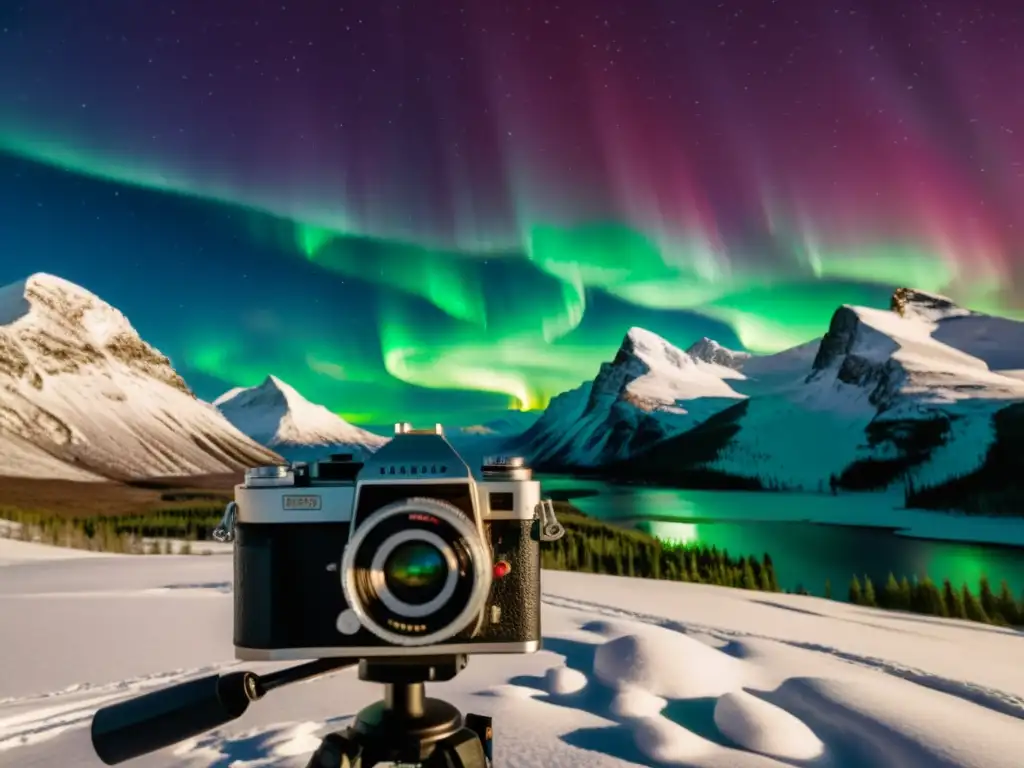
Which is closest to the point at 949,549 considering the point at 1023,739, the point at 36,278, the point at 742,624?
the point at 742,624

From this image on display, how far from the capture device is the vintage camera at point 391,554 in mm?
941

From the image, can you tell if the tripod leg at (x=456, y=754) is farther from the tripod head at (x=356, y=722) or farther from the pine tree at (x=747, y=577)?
the pine tree at (x=747, y=577)

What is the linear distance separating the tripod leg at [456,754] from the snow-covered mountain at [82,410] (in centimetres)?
580

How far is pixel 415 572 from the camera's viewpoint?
0.95m

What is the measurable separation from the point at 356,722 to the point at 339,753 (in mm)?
52

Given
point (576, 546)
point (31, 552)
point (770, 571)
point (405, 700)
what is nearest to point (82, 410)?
point (31, 552)

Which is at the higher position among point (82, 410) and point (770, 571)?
point (82, 410)

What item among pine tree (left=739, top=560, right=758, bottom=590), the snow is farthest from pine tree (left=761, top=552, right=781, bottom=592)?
the snow

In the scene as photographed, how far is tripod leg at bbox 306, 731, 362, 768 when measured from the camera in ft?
3.39

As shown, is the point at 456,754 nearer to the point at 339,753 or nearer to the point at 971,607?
the point at 339,753

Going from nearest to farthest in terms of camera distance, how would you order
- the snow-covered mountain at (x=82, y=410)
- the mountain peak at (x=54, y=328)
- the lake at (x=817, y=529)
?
1. the snow-covered mountain at (x=82, y=410)
2. the lake at (x=817, y=529)
3. the mountain peak at (x=54, y=328)

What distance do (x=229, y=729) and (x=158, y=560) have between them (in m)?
4.01

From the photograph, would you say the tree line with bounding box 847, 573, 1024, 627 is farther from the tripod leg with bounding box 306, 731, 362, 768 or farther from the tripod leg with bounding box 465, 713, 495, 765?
the tripod leg with bounding box 306, 731, 362, 768

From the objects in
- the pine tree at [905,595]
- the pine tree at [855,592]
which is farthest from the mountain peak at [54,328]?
the pine tree at [905,595]
